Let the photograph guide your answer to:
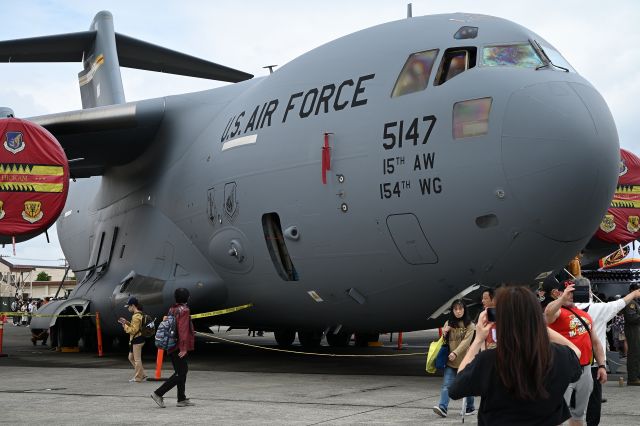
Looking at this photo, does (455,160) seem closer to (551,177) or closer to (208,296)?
(551,177)

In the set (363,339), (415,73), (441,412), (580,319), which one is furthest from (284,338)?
(580,319)

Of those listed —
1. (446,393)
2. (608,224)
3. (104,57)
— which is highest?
(104,57)

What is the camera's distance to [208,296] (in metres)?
14.6

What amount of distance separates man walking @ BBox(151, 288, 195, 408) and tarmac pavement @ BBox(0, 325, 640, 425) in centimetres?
15

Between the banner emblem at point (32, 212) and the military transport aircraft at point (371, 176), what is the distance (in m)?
2.18

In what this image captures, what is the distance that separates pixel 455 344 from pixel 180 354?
319 cm

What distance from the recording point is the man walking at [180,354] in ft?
31.4

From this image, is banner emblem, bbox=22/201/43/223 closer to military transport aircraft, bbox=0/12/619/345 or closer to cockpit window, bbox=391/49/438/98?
military transport aircraft, bbox=0/12/619/345

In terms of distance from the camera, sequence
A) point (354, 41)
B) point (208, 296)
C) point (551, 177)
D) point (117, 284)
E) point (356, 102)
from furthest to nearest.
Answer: point (117, 284)
point (208, 296)
point (354, 41)
point (356, 102)
point (551, 177)

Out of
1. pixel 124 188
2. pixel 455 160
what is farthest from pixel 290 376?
pixel 124 188

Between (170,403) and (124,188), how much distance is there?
9.24m

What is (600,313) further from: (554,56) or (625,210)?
(625,210)

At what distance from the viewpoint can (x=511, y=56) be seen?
1091 cm

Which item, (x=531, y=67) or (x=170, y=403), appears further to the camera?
(x=531, y=67)
